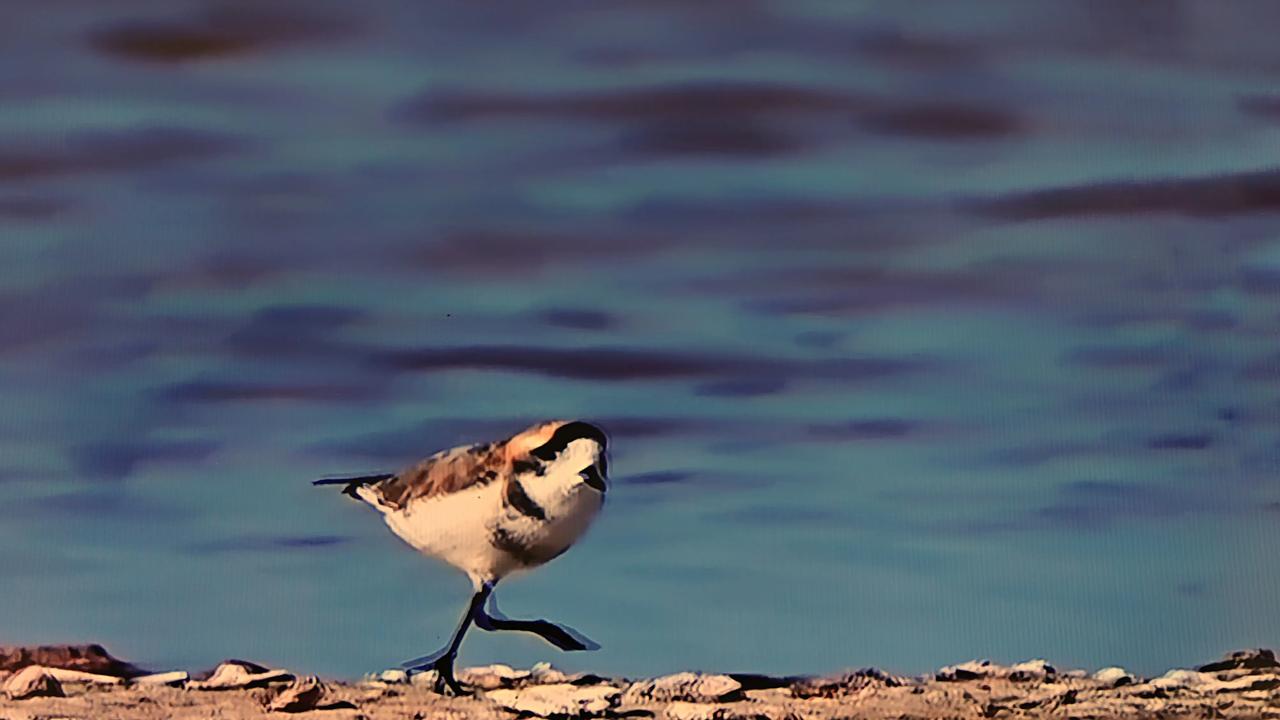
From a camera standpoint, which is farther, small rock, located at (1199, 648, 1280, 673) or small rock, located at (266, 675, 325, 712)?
small rock, located at (1199, 648, 1280, 673)

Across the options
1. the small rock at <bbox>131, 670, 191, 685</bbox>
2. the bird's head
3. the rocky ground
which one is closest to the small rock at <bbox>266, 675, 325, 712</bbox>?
the rocky ground

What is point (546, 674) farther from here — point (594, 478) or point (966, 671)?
point (966, 671)

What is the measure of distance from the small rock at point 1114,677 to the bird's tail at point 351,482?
31.8 inches

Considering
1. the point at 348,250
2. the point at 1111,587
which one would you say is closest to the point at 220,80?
the point at 348,250

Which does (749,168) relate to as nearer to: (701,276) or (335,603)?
(701,276)

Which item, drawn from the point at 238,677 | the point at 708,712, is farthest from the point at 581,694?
the point at 238,677

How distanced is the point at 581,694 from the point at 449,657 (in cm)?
15

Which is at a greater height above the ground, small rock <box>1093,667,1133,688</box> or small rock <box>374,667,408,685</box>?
small rock <box>1093,667,1133,688</box>

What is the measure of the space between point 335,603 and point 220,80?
60 cm

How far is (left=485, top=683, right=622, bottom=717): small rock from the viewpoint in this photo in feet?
5.20

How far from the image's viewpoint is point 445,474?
1.60m

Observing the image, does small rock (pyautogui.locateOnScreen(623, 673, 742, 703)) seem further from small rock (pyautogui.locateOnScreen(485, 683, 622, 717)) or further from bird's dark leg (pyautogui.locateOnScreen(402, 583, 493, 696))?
bird's dark leg (pyautogui.locateOnScreen(402, 583, 493, 696))

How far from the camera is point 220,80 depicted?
5.61 ft

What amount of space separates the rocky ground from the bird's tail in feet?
0.66
